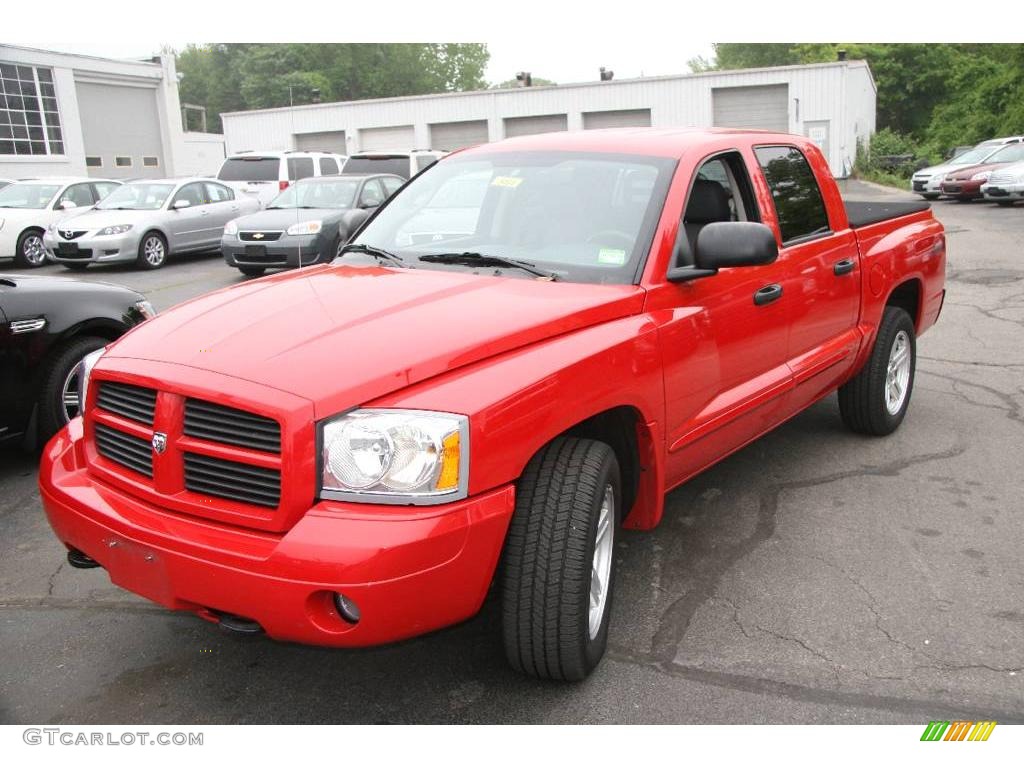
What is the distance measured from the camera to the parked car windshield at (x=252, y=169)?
2064cm

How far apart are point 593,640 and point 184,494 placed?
1351 millimetres

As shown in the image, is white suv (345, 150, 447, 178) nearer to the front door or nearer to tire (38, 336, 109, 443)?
tire (38, 336, 109, 443)

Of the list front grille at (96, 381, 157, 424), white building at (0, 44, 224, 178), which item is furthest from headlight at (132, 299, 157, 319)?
white building at (0, 44, 224, 178)

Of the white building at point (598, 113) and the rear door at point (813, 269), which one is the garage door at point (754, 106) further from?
the rear door at point (813, 269)

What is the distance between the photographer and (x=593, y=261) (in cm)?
361

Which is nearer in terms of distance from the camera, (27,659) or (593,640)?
(593,640)

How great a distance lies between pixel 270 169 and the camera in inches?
816

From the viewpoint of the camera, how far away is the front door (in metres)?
3.58

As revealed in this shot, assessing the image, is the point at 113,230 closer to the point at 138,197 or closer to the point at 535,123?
the point at 138,197

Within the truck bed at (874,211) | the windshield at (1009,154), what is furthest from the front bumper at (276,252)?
the windshield at (1009,154)

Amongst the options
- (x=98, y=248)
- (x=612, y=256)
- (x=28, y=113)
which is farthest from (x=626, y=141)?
(x=28, y=113)

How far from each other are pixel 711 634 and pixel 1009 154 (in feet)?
86.5

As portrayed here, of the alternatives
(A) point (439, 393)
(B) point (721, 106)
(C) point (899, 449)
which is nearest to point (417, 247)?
(A) point (439, 393)

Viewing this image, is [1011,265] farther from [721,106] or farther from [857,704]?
[721,106]
